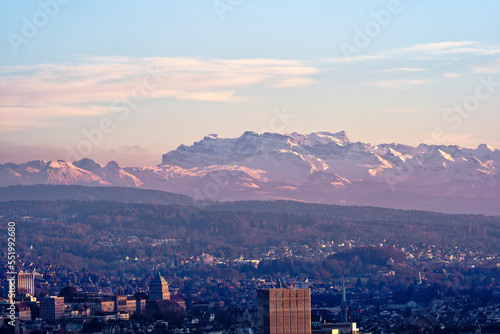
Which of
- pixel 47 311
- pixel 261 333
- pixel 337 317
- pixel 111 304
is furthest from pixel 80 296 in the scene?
pixel 261 333

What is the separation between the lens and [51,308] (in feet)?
511

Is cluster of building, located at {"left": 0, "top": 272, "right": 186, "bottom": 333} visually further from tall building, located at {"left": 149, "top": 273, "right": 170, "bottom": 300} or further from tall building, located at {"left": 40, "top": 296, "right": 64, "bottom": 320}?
tall building, located at {"left": 149, "top": 273, "right": 170, "bottom": 300}

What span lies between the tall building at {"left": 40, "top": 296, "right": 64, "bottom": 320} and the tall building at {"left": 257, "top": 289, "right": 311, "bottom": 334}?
268ft

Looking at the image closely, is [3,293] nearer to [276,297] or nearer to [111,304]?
[111,304]

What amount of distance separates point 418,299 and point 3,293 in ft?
156

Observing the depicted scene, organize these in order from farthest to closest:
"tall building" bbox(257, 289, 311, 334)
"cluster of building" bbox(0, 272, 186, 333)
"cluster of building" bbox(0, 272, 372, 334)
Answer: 1. "cluster of building" bbox(0, 272, 186, 333)
2. "cluster of building" bbox(0, 272, 372, 334)
3. "tall building" bbox(257, 289, 311, 334)

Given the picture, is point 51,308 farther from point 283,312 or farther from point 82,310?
point 283,312

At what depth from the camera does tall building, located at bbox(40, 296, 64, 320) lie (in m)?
153

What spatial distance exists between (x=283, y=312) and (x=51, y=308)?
288 feet

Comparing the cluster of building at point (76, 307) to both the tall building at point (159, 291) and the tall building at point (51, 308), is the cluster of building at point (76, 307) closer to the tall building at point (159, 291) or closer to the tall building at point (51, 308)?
the tall building at point (51, 308)

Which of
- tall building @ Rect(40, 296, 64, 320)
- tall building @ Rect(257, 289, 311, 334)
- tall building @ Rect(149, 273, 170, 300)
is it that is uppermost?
tall building @ Rect(149, 273, 170, 300)

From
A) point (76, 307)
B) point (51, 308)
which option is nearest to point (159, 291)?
point (76, 307)

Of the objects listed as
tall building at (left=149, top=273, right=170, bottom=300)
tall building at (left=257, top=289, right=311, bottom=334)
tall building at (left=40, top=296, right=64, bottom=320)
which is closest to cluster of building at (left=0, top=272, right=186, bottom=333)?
tall building at (left=40, top=296, right=64, bottom=320)

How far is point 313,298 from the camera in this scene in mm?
193875
